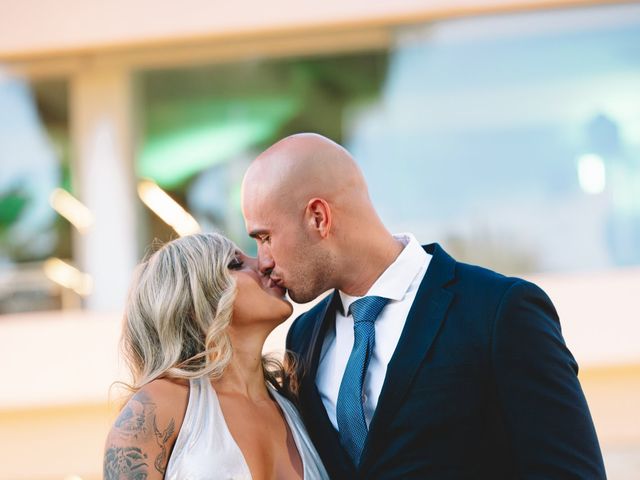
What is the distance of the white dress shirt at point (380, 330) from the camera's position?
319cm

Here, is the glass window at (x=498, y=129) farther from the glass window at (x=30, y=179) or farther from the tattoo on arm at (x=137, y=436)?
the tattoo on arm at (x=137, y=436)

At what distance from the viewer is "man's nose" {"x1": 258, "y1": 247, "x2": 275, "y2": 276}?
3438 millimetres

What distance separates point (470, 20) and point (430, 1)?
0.41 meters

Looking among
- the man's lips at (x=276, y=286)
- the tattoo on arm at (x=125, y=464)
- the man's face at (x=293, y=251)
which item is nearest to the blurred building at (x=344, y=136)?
the man's lips at (x=276, y=286)

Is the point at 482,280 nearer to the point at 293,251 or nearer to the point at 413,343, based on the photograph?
the point at 413,343

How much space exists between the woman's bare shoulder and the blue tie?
515mm

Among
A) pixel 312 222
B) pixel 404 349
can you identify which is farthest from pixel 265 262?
pixel 404 349

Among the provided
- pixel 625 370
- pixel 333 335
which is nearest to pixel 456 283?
pixel 333 335

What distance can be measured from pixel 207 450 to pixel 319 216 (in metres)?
0.83

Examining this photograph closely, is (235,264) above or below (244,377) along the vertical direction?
above

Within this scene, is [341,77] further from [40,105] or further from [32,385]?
[32,385]

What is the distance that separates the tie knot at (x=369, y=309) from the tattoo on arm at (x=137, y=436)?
674 mm

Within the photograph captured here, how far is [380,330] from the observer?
3.26m

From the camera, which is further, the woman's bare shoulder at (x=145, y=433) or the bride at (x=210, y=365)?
the bride at (x=210, y=365)
